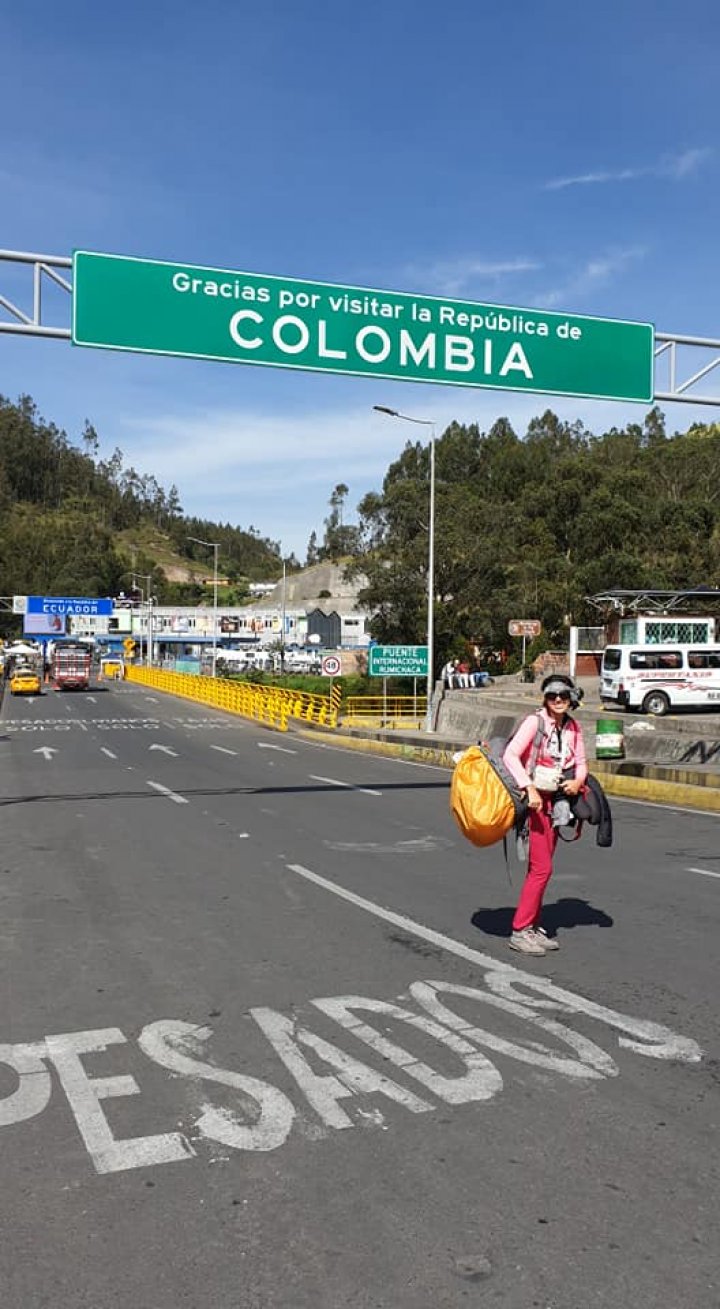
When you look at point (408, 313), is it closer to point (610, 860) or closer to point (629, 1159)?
point (610, 860)

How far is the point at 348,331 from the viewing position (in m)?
12.9

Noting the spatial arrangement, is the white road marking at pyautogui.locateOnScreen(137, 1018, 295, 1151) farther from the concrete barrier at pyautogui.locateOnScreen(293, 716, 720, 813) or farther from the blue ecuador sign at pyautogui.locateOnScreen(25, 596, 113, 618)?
the blue ecuador sign at pyautogui.locateOnScreen(25, 596, 113, 618)

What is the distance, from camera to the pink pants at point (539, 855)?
6379 millimetres

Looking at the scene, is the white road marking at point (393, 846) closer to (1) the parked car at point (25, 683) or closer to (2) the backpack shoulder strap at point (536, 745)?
(2) the backpack shoulder strap at point (536, 745)

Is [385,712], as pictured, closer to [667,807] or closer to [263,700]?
[263,700]

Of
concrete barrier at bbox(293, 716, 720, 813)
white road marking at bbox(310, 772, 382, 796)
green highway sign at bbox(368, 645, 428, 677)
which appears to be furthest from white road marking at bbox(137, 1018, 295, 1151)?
green highway sign at bbox(368, 645, 428, 677)

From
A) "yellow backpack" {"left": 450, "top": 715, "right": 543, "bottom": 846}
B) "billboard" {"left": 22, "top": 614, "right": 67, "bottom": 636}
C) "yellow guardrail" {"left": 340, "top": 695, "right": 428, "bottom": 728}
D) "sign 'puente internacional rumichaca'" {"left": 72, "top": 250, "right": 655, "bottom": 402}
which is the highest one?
"sign 'puente internacional rumichaca'" {"left": 72, "top": 250, "right": 655, "bottom": 402}

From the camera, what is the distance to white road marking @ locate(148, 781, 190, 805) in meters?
15.1

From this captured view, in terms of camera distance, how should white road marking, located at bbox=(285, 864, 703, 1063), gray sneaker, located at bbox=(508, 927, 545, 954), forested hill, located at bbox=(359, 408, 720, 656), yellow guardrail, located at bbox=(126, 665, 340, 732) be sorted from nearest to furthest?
white road marking, located at bbox=(285, 864, 703, 1063) → gray sneaker, located at bbox=(508, 927, 545, 954) → yellow guardrail, located at bbox=(126, 665, 340, 732) → forested hill, located at bbox=(359, 408, 720, 656)

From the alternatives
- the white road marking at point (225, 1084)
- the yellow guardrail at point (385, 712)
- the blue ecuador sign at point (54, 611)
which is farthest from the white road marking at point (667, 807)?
the blue ecuador sign at point (54, 611)

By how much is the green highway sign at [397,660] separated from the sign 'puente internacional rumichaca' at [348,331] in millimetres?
18998

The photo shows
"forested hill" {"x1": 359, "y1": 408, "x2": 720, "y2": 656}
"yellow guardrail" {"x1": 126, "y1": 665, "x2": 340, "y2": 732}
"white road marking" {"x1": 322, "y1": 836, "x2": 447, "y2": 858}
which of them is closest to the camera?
"white road marking" {"x1": 322, "y1": 836, "x2": 447, "y2": 858}

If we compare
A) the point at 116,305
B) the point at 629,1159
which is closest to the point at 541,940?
the point at 629,1159

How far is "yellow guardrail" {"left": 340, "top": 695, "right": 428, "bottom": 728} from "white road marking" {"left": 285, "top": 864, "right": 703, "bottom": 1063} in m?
28.1
